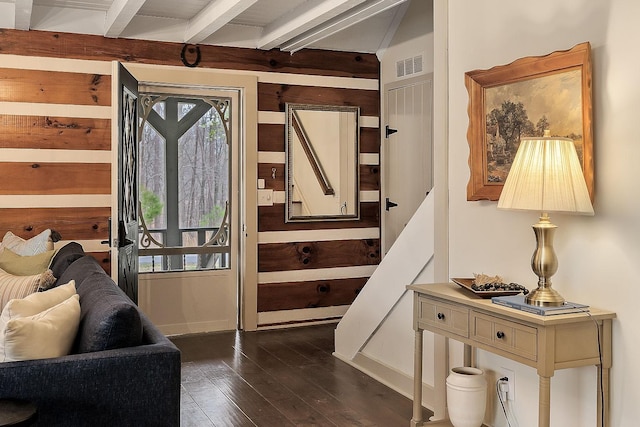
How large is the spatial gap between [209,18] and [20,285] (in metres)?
2.27

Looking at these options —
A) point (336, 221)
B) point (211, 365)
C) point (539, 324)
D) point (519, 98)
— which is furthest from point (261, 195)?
point (539, 324)

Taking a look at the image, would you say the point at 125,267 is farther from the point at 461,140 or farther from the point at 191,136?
the point at 461,140

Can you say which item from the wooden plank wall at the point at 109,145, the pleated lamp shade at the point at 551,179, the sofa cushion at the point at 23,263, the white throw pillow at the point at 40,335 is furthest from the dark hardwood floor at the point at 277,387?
the pleated lamp shade at the point at 551,179

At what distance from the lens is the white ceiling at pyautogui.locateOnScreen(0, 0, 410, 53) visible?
4621 millimetres

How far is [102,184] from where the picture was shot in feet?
17.2

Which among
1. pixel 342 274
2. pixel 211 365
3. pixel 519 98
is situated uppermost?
pixel 519 98

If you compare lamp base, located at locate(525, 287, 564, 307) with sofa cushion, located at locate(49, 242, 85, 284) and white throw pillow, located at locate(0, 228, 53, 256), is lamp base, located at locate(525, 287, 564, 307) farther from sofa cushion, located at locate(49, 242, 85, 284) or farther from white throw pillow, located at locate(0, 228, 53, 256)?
white throw pillow, located at locate(0, 228, 53, 256)

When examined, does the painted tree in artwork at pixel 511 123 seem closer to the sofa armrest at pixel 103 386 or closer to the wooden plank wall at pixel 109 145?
the sofa armrest at pixel 103 386

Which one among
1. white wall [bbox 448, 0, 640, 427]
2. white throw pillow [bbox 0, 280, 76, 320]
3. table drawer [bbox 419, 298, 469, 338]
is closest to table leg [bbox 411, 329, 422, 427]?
table drawer [bbox 419, 298, 469, 338]

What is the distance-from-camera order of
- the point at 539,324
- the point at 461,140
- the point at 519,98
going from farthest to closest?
1. the point at 461,140
2. the point at 519,98
3. the point at 539,324

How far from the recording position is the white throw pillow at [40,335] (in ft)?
7.59

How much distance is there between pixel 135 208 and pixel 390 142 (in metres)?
2.32

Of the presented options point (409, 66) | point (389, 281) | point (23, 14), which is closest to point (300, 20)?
point (409, 66)

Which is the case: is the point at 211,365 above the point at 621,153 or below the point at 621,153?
below
